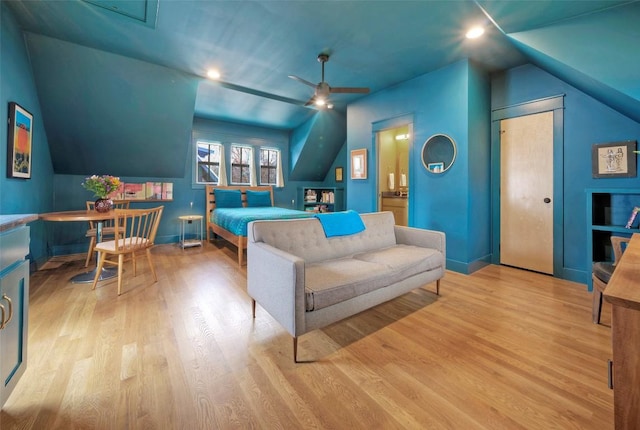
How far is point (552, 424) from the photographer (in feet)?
3.93

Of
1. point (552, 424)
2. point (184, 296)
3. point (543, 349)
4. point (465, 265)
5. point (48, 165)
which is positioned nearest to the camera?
point (552, 424)

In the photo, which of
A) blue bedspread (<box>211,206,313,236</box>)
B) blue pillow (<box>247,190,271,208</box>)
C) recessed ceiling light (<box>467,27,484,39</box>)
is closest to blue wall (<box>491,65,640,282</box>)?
recessed ceiling light (<box>467,27,484,39</box>)

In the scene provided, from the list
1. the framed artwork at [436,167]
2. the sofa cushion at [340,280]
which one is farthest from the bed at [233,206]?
the sofa cushion at [340,280]

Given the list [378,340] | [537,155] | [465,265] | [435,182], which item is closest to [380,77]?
[435,182]

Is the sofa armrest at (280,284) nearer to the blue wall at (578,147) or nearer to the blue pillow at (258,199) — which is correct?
the blue wall at (578,147)

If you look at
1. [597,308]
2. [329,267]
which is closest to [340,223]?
[329,267]

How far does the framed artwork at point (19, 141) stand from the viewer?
2723 mm

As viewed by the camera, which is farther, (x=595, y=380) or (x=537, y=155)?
(x=537, y=155)

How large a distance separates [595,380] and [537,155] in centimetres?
290

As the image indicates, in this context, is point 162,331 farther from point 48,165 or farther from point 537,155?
point 537,155

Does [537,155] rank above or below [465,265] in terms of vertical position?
above

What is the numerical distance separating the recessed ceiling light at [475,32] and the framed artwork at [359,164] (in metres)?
2.16

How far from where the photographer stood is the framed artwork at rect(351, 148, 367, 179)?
4688 mm

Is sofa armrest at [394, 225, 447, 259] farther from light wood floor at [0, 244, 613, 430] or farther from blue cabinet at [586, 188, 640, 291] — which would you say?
blue cabinet at [586, 188, 640, 291]
